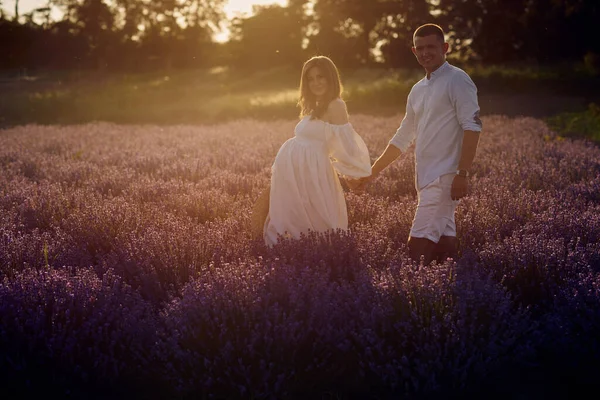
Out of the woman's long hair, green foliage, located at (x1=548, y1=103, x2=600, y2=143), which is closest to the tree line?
green foliage, located at (x1=548, y1=103, x2=600, y2=143)

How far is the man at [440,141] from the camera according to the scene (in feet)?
11.0

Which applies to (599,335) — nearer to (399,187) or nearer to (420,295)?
(420,295)

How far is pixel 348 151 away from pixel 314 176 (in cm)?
32

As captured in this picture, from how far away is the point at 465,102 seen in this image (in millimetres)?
3338

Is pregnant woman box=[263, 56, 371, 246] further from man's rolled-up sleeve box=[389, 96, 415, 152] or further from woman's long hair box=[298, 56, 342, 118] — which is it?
man's rolled-up sleeve box=[389, 96, 415, 152]

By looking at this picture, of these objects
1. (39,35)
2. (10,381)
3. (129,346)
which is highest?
(39,35)

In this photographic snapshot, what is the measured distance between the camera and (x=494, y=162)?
731 cm

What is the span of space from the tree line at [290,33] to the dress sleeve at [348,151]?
26293 mm

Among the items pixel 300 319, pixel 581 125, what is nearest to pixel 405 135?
pixel 300 319

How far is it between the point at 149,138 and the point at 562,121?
12214 mm

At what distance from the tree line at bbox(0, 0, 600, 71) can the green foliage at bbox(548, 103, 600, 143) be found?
13.4 metres

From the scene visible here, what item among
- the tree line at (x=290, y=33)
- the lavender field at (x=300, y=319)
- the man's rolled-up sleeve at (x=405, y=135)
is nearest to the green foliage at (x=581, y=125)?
the man's rolled-up sleeve at (x=405, y=135)

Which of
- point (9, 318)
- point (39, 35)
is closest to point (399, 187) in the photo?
point (9, 318)

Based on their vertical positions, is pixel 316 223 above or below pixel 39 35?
below
